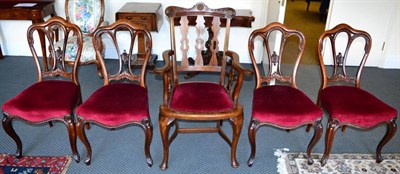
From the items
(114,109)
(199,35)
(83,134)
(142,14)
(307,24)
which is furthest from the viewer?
(307,24)

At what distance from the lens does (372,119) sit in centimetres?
215

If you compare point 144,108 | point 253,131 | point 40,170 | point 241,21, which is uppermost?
point 241,21

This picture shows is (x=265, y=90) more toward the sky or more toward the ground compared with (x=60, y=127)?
more toward the sky

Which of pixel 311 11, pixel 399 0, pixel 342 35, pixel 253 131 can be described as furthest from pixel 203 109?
pixel 311 11

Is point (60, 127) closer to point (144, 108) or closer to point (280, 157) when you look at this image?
point (144, 108)

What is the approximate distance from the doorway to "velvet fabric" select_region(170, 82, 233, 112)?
2.33m

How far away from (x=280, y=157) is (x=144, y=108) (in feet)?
3.40

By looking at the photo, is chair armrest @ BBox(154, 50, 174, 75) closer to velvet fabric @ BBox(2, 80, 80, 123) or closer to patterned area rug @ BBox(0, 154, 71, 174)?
velvet fabric @ BBox(2, 80, 80, 123)

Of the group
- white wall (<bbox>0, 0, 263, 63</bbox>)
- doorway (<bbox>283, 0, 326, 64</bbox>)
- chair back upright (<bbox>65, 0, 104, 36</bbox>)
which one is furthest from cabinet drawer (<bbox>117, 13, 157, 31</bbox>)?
doorway (<bbox>283, 0, 326, 64</bbox>)

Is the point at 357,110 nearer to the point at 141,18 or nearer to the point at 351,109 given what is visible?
the point at 351,109

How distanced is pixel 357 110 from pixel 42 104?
1996 mm

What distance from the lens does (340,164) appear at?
236 centimetres

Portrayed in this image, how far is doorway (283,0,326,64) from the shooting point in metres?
4.57

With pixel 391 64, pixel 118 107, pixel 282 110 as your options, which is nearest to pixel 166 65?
pixel 118 107
